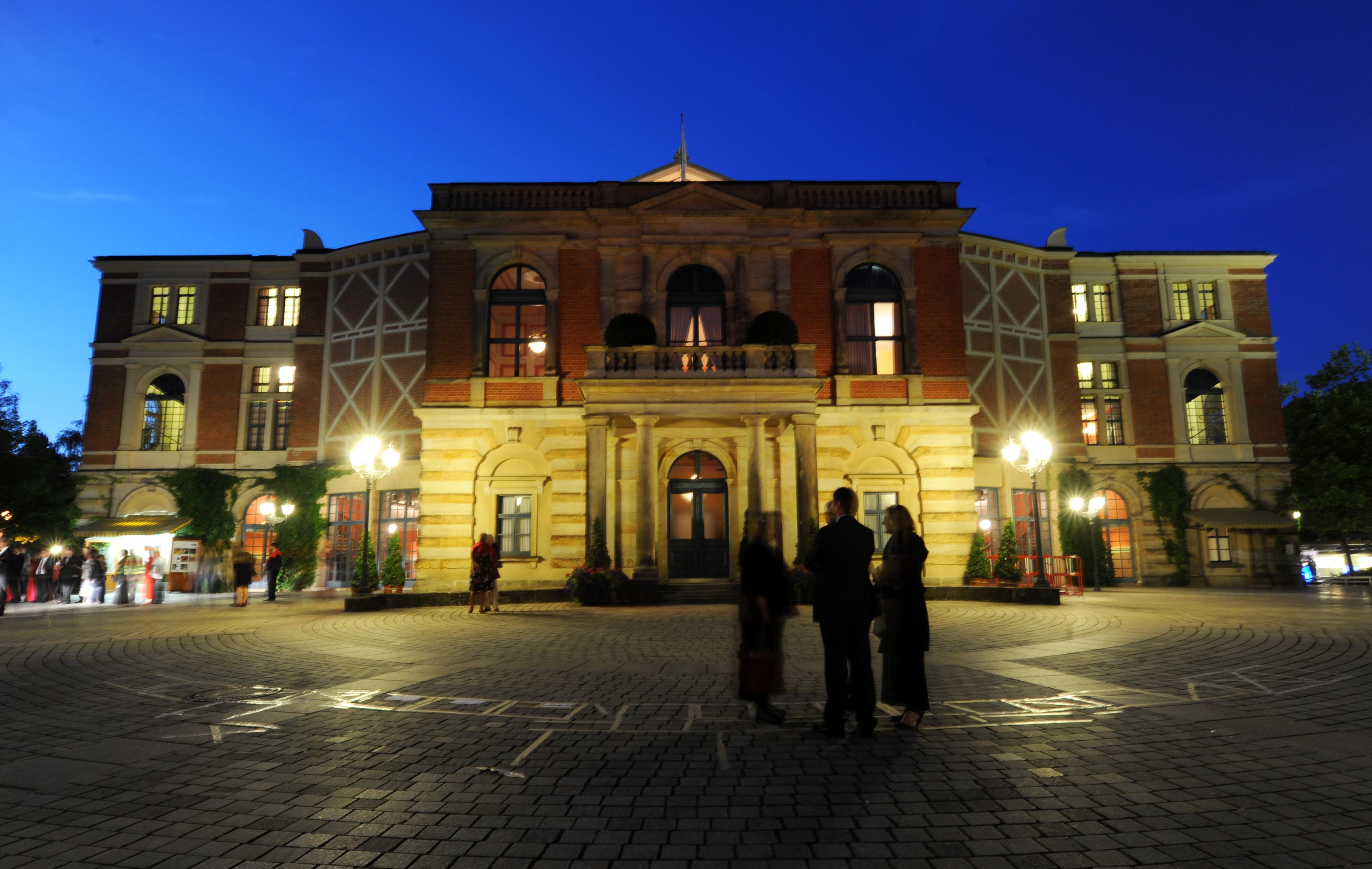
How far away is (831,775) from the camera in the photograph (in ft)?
15.3

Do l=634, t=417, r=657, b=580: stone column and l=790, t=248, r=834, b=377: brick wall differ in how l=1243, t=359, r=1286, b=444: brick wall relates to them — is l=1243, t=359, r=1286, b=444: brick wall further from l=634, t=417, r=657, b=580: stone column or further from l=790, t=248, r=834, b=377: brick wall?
l=634, t=417, r=657, b=580: stone column

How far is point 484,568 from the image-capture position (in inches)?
645

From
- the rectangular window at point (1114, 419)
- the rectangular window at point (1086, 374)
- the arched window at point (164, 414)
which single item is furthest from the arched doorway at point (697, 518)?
the arched window at point (164, 414)

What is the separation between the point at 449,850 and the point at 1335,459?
123 ft

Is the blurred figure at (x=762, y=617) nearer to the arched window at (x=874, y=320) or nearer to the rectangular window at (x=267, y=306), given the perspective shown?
the arched window at (x=874, y=320)

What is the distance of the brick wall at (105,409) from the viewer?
1066 inches

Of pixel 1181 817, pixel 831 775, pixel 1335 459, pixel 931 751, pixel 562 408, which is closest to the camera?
pixel 1181 817

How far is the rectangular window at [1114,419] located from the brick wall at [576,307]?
66.8ft

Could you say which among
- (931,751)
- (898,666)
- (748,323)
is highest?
(748,323)

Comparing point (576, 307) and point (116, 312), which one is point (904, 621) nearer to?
point (576, 307)

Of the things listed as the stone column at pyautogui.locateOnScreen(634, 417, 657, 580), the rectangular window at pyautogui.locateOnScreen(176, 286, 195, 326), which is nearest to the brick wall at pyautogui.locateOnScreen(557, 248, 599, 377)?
the stone column at pyautogui.locateOnScreen(634, 417, 657, 580)

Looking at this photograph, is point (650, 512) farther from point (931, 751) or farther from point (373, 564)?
point (931, 751)

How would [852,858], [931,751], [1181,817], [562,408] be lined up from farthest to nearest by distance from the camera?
[562,408]
[931,751]
[1181,817]
[852,858]

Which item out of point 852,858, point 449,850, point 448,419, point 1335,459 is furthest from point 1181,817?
point 1335,459
